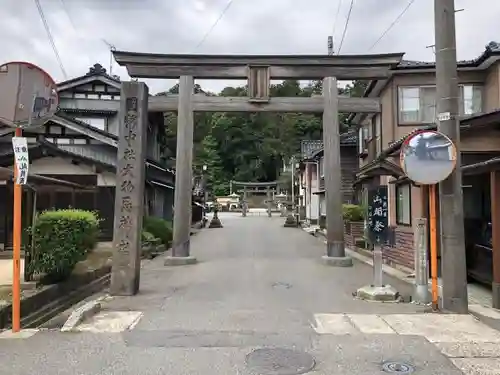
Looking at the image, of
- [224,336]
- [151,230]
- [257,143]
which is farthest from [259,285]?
[257,143]

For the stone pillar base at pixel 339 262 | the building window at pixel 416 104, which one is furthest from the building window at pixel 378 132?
the stone pillar base at pixel 339 262

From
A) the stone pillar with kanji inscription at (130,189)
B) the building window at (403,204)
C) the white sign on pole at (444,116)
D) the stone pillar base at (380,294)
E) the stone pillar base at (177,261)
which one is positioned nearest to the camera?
the white sign on pole at (444,116)

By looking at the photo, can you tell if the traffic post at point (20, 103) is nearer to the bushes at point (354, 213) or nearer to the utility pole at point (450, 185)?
the utility pole at point (450, 185)

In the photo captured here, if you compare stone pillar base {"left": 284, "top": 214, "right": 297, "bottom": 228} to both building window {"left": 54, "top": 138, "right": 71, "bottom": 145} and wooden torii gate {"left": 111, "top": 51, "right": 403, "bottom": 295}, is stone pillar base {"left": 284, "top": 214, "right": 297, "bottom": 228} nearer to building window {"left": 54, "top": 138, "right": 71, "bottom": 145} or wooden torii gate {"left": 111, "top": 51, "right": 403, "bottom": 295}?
building window {"left": 54, "top": 138, "right": 71, "bottom": 145}

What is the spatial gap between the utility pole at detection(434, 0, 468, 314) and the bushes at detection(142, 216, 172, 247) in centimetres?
1383

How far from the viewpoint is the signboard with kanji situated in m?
9.64

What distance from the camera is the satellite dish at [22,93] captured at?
266 inches

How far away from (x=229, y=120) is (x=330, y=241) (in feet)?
217

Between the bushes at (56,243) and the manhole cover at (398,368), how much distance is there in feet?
22.9

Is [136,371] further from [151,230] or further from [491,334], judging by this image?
[151,230]

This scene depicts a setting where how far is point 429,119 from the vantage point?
18953mm

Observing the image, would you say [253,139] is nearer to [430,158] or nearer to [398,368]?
[430,158]

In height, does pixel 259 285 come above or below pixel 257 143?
below

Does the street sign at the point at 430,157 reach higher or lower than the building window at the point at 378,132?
lower
